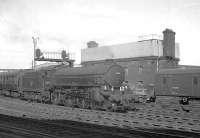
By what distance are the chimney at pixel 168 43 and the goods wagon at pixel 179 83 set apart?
9317 mm

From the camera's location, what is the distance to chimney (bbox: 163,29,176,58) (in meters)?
38.2

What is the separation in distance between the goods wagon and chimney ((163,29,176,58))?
9.32m

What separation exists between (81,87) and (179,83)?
427 inches

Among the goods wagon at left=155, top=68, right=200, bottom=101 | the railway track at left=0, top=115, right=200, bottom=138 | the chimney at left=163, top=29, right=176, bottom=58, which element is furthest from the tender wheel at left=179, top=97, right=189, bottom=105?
the railway track at left=0, top=115, right=200, bottom=138

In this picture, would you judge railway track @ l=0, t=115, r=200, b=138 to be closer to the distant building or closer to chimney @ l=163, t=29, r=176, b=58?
the distant building

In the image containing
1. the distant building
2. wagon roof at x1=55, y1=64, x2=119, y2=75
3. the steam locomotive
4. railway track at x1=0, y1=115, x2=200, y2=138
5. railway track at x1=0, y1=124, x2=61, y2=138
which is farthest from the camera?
the distant building

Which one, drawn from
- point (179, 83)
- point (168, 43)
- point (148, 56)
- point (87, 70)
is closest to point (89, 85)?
point (87, 70)

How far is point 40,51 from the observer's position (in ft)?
146

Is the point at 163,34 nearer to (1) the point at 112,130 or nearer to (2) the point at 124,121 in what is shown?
(2) the point at 124,121

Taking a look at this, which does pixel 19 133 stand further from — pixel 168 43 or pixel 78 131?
pixel 168 43

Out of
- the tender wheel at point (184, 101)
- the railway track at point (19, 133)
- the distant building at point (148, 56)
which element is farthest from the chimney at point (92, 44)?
the railway track at point (19, 133)

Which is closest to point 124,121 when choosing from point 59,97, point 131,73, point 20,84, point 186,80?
point 59,97

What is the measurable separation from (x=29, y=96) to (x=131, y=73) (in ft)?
54.4

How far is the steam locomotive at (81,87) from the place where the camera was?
67.2 ft
